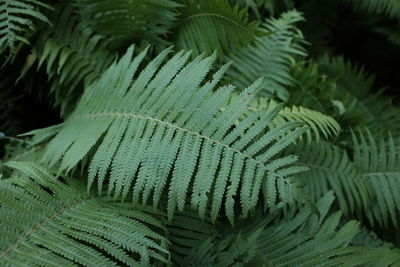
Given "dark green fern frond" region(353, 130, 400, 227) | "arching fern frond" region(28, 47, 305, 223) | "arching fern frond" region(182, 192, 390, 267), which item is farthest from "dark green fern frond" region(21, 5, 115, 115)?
"dark green fern frond" region(353, 130, 400, 227)

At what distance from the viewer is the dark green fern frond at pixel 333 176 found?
4.73ft

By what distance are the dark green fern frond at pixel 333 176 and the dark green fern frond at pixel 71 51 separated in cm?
75

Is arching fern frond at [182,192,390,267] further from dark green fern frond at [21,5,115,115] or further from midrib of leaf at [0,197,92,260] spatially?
dark green fern frond at [21,5,115,115]

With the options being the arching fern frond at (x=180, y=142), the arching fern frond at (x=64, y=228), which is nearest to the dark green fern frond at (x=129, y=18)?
the arching fern frond at (x=180, y=142)

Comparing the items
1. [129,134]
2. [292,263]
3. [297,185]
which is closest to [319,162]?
[292,263]

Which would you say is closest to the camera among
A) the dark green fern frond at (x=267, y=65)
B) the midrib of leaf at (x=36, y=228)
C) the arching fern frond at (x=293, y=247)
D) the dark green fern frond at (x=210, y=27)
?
the midrib of leaf at (x=36, y=228)

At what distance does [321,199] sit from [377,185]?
336 mm

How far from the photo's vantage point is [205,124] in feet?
3.48

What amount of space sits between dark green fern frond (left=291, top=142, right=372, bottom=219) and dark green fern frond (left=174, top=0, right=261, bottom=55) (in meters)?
0.44

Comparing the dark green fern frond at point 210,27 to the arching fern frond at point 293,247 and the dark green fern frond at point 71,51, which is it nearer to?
the dark green fern frond at point 71,51

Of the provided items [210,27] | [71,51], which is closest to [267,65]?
[210,27]

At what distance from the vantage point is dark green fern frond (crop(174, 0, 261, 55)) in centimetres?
137

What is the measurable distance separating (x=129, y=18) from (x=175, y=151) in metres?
0.61

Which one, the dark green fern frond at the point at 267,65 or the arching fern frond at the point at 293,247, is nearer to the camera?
the arching fern frond at the point at 293,247
